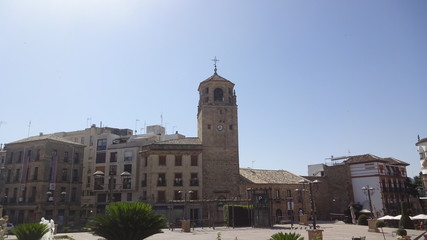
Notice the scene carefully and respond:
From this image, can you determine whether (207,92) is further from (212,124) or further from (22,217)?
(22,217)

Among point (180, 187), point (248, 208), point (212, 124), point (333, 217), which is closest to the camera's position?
point (248, 208)

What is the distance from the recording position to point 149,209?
35.4 feet

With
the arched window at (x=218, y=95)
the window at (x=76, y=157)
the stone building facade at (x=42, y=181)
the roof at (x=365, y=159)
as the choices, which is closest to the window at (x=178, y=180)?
the arched window at (x=218, y=95)

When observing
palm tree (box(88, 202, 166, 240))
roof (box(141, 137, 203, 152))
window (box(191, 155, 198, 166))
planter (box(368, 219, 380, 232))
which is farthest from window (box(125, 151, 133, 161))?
palm tree (box(88, 202, 166, 240))

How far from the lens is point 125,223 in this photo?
33.4ft

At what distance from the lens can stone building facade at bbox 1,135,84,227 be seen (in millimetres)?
45750

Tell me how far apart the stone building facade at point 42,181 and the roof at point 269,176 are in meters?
25.7

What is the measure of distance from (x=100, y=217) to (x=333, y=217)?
47.8 metres

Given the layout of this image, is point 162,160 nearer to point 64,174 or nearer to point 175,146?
point 175,146

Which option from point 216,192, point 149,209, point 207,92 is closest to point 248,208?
point 216,192

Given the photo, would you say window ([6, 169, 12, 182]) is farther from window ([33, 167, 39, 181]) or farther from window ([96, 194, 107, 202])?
window ([96, 194, 107, 202])

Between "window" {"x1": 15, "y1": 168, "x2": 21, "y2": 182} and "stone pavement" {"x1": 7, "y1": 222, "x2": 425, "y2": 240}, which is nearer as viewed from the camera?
"stone pavement" {"x1": 7, "y1": 222, "x2": 425, "y2": 240}

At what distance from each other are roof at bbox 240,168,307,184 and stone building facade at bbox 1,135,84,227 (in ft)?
84.3

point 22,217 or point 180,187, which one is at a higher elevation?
point 180,187
